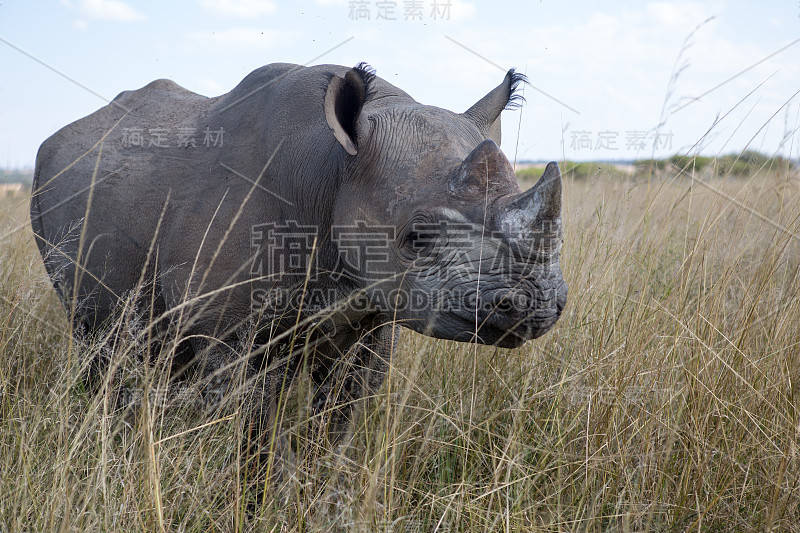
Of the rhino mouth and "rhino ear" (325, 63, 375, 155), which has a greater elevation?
"rhino ear" (325, 63, 375, 155)

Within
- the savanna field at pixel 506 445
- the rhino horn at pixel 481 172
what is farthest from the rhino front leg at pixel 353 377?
the rhino horn at pixel 481 172

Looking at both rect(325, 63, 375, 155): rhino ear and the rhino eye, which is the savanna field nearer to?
the rhino eye

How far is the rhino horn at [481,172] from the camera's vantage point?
2.83 metres

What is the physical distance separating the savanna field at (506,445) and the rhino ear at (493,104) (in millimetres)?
1188

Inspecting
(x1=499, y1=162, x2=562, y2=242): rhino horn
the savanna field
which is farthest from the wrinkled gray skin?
the savanna field

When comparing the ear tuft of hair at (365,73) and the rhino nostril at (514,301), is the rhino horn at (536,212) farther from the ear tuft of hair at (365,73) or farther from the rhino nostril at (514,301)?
the ear tuft of hair at (365,73)

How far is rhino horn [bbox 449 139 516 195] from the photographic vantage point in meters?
2.83

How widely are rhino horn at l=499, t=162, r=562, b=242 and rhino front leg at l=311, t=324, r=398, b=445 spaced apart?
A: 139cm

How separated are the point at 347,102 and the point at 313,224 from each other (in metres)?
0.65

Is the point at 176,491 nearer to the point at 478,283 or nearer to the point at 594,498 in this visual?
the point at 478,283

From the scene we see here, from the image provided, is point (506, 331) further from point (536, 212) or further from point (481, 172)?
point (481, 172)

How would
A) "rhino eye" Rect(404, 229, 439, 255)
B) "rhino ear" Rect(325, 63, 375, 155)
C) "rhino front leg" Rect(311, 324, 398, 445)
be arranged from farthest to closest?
"rhino front leg" Rect(311, 324, 398, 445) → "rhino ear" Rect(325, 63, 375, 155) → "rhino eye" Rect(404, 229, 439, 255)

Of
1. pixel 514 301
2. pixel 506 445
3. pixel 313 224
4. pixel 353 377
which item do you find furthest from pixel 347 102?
pixel 506 445

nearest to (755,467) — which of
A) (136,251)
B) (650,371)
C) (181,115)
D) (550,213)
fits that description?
(650,371)
